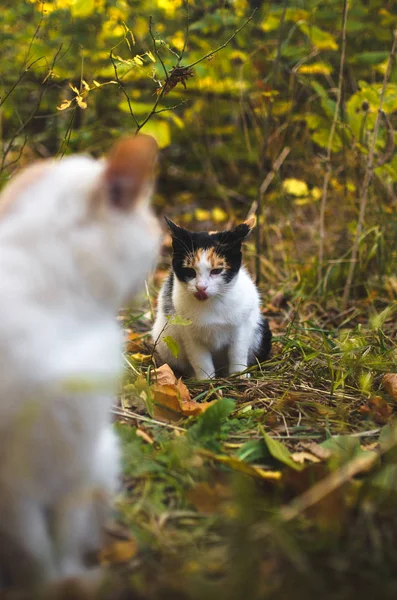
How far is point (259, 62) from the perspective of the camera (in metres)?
4.55

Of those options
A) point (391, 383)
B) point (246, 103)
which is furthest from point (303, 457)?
point (246, 103)

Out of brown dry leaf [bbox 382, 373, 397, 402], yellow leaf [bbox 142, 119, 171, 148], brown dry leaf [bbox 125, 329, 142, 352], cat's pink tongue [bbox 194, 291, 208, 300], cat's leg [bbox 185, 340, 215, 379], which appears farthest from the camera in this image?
yellow leaf [bbox 142, 119, 171, 148]

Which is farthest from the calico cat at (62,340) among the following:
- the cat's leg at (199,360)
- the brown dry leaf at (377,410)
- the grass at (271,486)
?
the cat's leg at (199,360)

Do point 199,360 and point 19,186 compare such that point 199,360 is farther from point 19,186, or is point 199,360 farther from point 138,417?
point 19,186

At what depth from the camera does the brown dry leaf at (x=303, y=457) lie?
6.25 feet

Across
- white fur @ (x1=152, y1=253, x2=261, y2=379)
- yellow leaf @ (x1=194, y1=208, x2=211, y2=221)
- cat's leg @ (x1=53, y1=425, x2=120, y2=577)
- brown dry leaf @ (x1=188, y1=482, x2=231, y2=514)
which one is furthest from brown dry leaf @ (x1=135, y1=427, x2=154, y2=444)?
yellow leaf @ (x1=194, y1=208, x2=211, y2=221)

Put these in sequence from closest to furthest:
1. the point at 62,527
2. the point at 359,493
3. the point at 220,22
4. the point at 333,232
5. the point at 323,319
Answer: the point at 62,527 < the point at 359,493 < the point at 323,319 < the point at 220,22 < the point at 333,232

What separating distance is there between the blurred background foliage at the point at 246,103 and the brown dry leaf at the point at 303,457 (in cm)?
145

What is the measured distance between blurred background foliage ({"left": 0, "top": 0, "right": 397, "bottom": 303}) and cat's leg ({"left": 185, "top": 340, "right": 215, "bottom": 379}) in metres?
1.08

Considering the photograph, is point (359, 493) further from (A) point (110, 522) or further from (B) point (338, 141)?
(B) point (338, 141)

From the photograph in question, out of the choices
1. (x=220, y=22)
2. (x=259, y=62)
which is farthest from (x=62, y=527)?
(x=259, y=62)

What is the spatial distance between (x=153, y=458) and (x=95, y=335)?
2.24ft

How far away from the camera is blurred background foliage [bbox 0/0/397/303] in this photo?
3414mm

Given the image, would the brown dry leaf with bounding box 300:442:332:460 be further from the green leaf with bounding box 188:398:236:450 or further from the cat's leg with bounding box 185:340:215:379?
the cat's leg with bounding box 185:340:215:379
